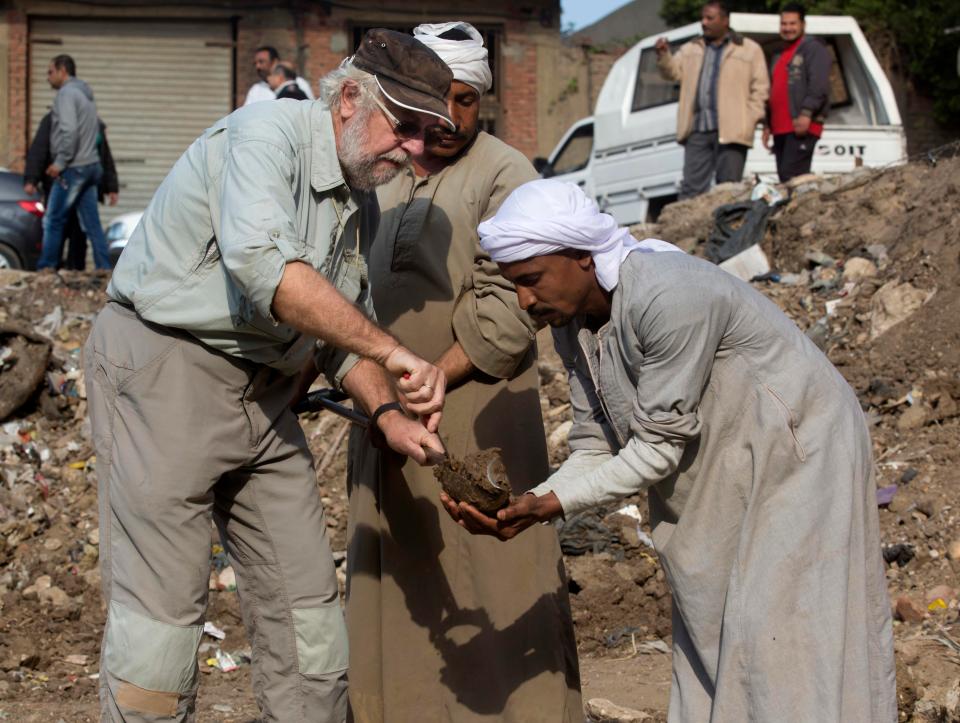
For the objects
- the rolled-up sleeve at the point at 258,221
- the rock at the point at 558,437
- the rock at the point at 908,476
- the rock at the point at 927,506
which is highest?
the rolled-up sleeve at the point at 258,221

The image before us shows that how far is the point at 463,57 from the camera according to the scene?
400 centimetres

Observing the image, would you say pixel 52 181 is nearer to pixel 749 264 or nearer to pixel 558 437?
pixel 558 437

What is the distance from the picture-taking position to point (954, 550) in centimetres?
637

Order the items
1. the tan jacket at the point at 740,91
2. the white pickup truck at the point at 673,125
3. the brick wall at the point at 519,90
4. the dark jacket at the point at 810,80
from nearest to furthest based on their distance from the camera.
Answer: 1. the dark jacket at the point at 810,80
2. the tan jacket at the point at 740,91
3. the white pickup truck at the point at 673,125
4. the brick wall at the point at 519,90

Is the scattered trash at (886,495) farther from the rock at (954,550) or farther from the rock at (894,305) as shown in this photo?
the rock at (894,305)

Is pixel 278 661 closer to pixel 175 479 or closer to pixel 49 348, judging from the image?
pixel 175 479

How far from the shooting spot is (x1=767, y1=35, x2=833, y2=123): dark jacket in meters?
10.9

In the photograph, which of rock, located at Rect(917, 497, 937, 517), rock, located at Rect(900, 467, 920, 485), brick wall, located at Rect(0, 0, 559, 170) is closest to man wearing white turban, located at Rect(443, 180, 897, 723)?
rock, located at Rect(917, 497, 937, 517)

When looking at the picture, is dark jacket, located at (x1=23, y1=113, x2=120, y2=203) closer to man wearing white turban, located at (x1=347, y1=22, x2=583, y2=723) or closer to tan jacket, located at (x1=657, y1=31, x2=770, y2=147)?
tan jacket, located at (x1=657, y1=31, x2=770, y2=147)

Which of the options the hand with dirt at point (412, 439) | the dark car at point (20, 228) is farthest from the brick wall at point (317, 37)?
the hand with dirt at point (412, 439)

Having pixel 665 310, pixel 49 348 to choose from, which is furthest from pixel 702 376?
pixel 49 348

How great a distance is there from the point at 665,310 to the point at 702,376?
19 cm

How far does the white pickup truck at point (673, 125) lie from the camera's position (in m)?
12.8

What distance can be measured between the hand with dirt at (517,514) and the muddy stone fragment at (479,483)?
0.08 feet
